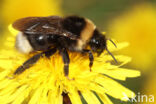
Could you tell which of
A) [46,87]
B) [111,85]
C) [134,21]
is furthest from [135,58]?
[46,87]

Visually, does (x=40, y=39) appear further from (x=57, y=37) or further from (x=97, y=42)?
(x=97, y=42)

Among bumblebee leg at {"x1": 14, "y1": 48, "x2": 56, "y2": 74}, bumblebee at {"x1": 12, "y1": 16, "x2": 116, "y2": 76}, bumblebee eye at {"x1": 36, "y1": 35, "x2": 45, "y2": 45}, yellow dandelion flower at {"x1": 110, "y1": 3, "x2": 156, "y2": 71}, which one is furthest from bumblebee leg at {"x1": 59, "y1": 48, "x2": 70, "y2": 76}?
yellow dandelion flower at {"x1": 110, "y1": 3, "x2": 156, "y2": 71}

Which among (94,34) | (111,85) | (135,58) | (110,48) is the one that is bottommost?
(135,58)

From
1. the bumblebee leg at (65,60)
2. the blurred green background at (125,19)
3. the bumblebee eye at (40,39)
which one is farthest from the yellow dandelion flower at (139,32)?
the bumblebee eye at (40,39)

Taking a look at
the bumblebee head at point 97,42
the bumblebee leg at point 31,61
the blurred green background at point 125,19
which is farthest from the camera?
the blurred green background at point 125,19

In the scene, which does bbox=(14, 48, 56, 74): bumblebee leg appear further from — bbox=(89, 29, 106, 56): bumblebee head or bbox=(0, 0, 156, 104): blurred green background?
bbox=(0, 0, 156, 104): blurred green background

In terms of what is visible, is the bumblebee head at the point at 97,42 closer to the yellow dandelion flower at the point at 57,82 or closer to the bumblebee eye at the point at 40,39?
the yellow dandelion flower at the point at 57,82

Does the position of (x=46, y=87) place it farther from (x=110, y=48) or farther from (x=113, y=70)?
(x=110, y=48)
